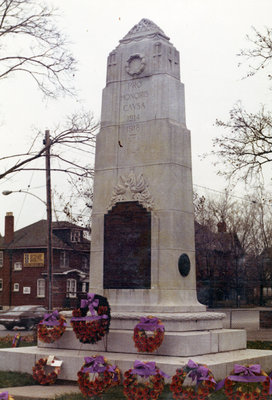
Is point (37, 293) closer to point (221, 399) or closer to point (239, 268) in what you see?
point (239, 268)

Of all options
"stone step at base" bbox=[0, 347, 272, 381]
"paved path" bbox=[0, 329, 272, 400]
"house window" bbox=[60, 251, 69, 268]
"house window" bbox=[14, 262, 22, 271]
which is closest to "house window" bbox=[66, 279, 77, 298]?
"house window" bbox=[60, 251, 69, 268]

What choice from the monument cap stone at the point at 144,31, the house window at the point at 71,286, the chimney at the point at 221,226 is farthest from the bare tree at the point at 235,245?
the monument cap stone at the point at 144,31

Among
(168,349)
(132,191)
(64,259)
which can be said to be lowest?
(168,349)

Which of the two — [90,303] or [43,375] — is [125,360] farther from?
[43,375]

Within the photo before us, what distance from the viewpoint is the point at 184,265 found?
13.9 metres

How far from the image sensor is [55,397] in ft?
35.0

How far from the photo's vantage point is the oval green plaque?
45.4ft

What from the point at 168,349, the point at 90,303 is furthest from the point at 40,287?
the point at 168,349

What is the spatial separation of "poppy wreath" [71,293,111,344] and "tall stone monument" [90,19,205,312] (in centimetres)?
100

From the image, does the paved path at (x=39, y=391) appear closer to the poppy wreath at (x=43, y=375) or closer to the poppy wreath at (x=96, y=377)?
the poppy wreath at (x=43, y=375)

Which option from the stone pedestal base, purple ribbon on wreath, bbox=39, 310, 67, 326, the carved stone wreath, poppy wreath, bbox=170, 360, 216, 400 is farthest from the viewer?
the carved stone wreath

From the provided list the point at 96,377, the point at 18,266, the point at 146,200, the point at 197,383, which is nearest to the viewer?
the point at 197,383

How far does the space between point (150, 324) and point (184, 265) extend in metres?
2.20

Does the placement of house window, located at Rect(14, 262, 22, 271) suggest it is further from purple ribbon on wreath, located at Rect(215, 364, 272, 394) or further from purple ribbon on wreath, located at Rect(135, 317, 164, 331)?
purple ribbon on wreath, located at Rect(215, 364, 272, 394)
